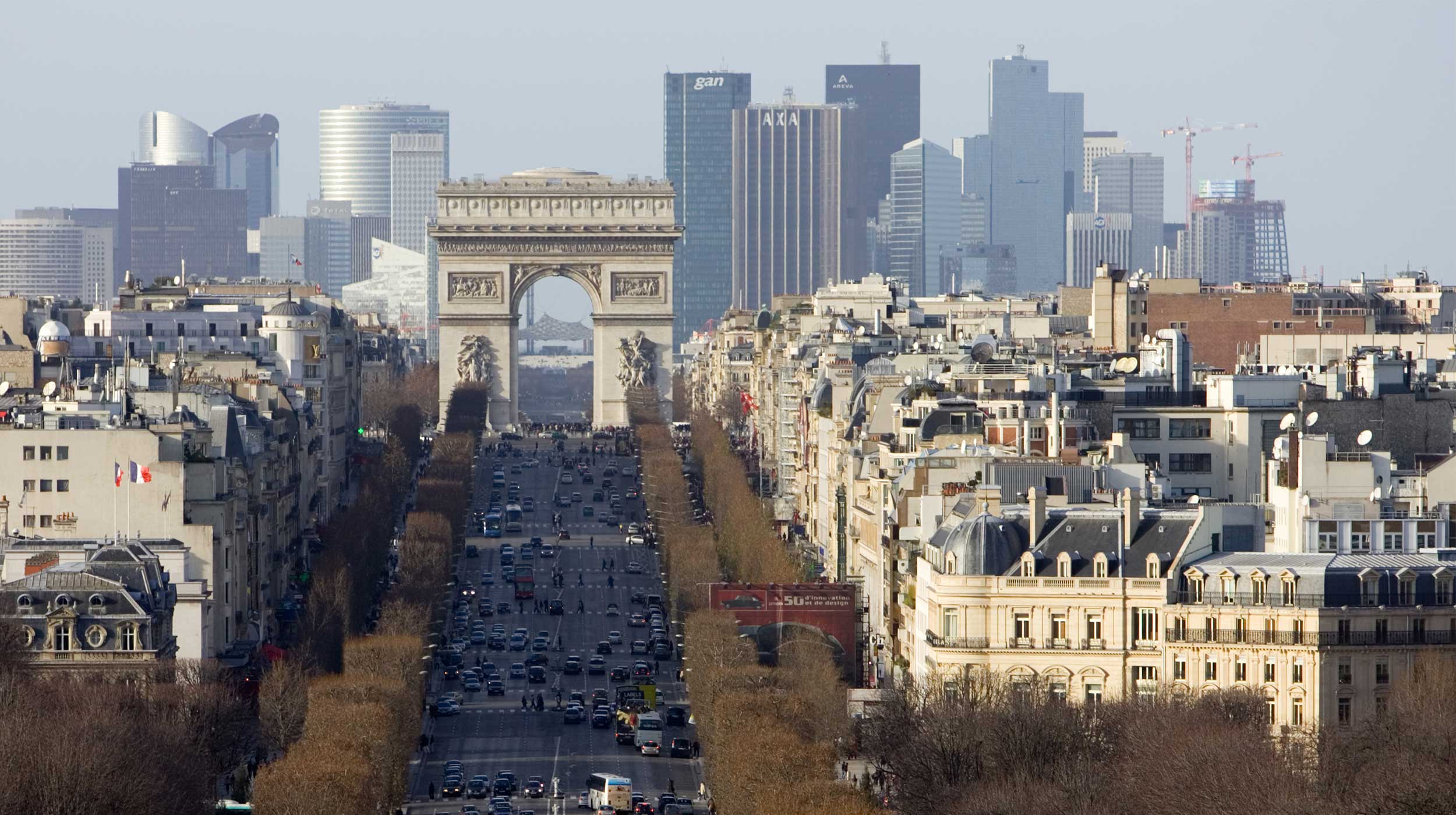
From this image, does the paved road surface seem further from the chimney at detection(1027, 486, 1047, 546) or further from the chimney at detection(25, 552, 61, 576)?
the chimney at detection(25, 552, 61, 576)

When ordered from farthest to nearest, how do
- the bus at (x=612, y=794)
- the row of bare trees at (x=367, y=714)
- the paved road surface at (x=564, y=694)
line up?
the paved road surface at (x=564, y=694)
the bus at (x=612, y=794)
the row of bare trees at (x=367, y=714)

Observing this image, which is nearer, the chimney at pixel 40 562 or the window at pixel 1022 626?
the window at pixel 1022 626

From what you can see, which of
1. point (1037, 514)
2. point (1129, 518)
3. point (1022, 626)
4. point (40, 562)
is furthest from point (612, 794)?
point (40, 562)

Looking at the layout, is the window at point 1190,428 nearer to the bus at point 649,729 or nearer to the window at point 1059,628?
the bus at point 649,729

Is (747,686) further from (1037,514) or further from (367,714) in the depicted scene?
(1037,514)

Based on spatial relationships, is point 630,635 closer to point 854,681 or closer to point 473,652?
point 473,652

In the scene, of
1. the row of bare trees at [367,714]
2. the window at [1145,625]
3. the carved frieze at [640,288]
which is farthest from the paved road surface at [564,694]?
the carved frieze at [640,288]

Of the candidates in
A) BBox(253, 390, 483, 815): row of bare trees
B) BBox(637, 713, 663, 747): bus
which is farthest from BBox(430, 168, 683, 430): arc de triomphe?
BBox(637, 713, 663, 747): bus
